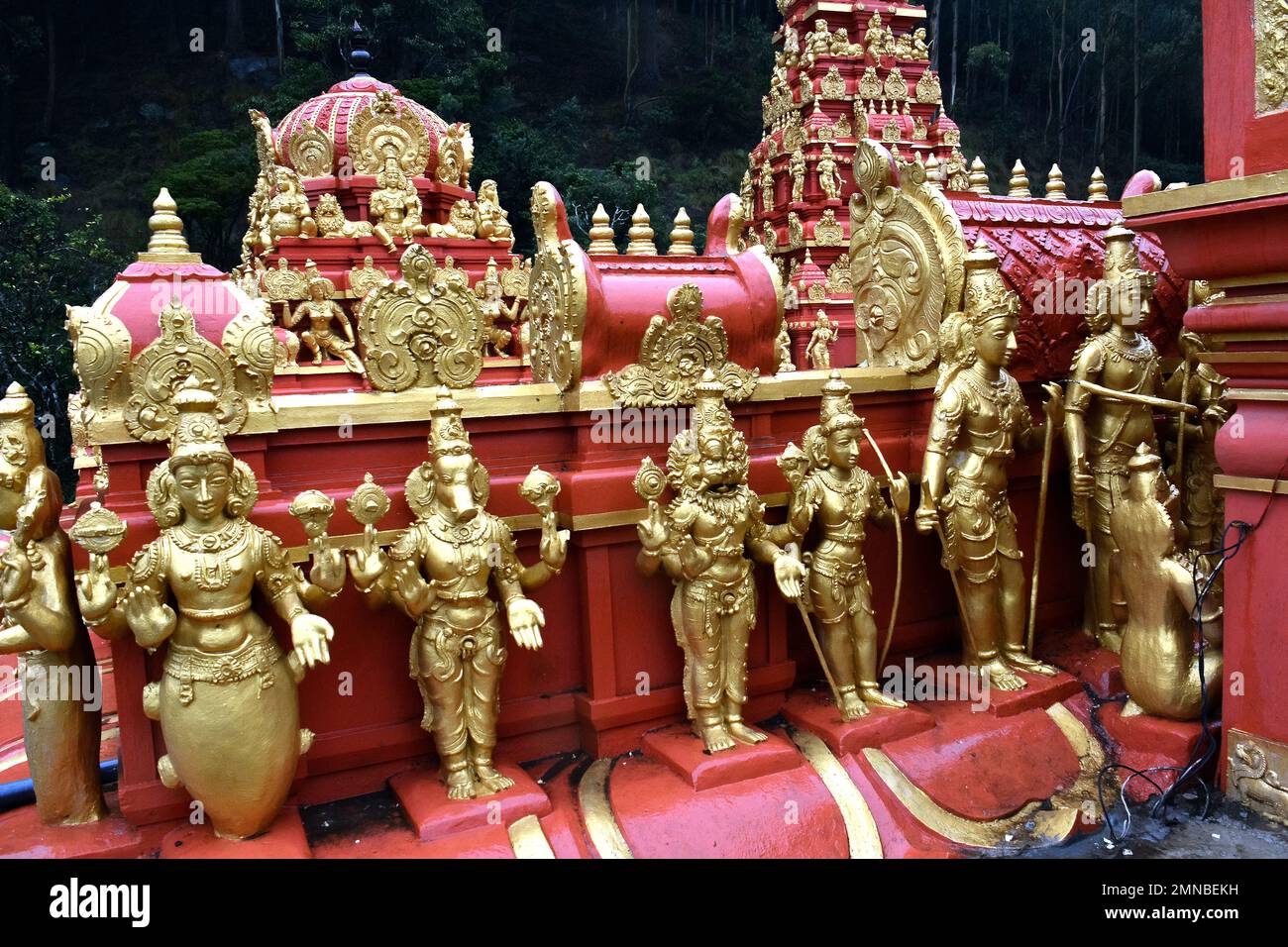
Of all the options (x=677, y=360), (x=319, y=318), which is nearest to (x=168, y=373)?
(x=677, y=360)

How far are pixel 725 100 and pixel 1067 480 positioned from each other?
31.3 metres

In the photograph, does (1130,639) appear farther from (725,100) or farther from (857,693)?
(725,100)

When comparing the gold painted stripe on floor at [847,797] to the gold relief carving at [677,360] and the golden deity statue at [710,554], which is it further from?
the gold relief carving at [677,360]

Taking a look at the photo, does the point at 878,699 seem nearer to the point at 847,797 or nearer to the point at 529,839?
the point at 847,797

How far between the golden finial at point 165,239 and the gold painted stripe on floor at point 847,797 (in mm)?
3851

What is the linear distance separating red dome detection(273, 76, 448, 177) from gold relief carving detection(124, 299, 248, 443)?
11.1m

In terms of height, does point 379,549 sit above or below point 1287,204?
below

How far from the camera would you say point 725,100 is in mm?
35000

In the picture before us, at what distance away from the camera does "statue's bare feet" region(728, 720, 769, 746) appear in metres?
4.92

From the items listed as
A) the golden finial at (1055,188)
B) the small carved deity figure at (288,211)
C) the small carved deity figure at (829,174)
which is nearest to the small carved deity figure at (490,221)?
the small carved deity figure at (288,211)

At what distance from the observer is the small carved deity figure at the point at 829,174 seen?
16.6m

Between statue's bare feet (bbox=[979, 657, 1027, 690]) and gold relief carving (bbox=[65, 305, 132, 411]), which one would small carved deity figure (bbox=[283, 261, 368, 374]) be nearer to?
gold relief carving (bbox=[65, 305, 132, 411])

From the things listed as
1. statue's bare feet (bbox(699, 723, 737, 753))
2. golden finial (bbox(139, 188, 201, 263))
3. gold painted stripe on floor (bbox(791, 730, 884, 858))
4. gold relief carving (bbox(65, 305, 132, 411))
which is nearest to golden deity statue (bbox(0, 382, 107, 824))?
gold relief carving (bbox(65, 305, 132, 411))

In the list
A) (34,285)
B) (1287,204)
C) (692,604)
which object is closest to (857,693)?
(692,604)
